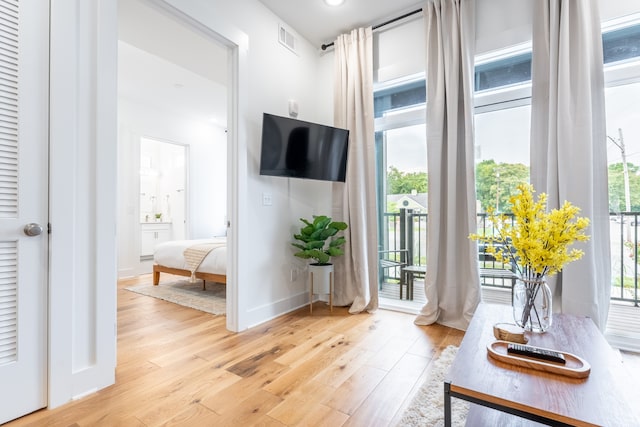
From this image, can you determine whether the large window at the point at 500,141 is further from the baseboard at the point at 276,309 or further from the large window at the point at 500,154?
the baseboard at the point at 276,309

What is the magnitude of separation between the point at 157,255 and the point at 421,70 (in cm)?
394

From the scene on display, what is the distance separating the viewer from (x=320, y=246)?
3.02 m

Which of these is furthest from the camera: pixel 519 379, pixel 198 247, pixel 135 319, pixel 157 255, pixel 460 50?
pixel 157 255

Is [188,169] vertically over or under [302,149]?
over

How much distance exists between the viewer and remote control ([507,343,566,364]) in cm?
111

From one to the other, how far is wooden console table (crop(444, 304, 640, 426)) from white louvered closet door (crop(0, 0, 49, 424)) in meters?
1.87

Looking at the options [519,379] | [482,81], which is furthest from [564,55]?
[519,379]

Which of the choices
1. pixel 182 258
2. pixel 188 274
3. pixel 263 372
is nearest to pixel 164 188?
pixel 182 258

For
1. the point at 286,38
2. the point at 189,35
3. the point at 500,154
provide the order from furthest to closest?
the point at 286,38 → the point at 189,35 → the point at 500,154

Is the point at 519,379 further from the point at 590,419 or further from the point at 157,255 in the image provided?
the point at 157,255

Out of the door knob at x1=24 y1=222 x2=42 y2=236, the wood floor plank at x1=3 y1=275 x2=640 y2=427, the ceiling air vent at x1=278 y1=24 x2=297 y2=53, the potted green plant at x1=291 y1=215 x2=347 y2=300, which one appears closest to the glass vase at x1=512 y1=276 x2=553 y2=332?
the wood floor plank at x1=3 y1=275 x2=640 y2=427

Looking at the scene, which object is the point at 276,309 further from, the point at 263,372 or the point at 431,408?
the point at 431,408

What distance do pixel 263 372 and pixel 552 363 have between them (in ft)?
4.90

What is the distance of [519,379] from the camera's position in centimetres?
103
